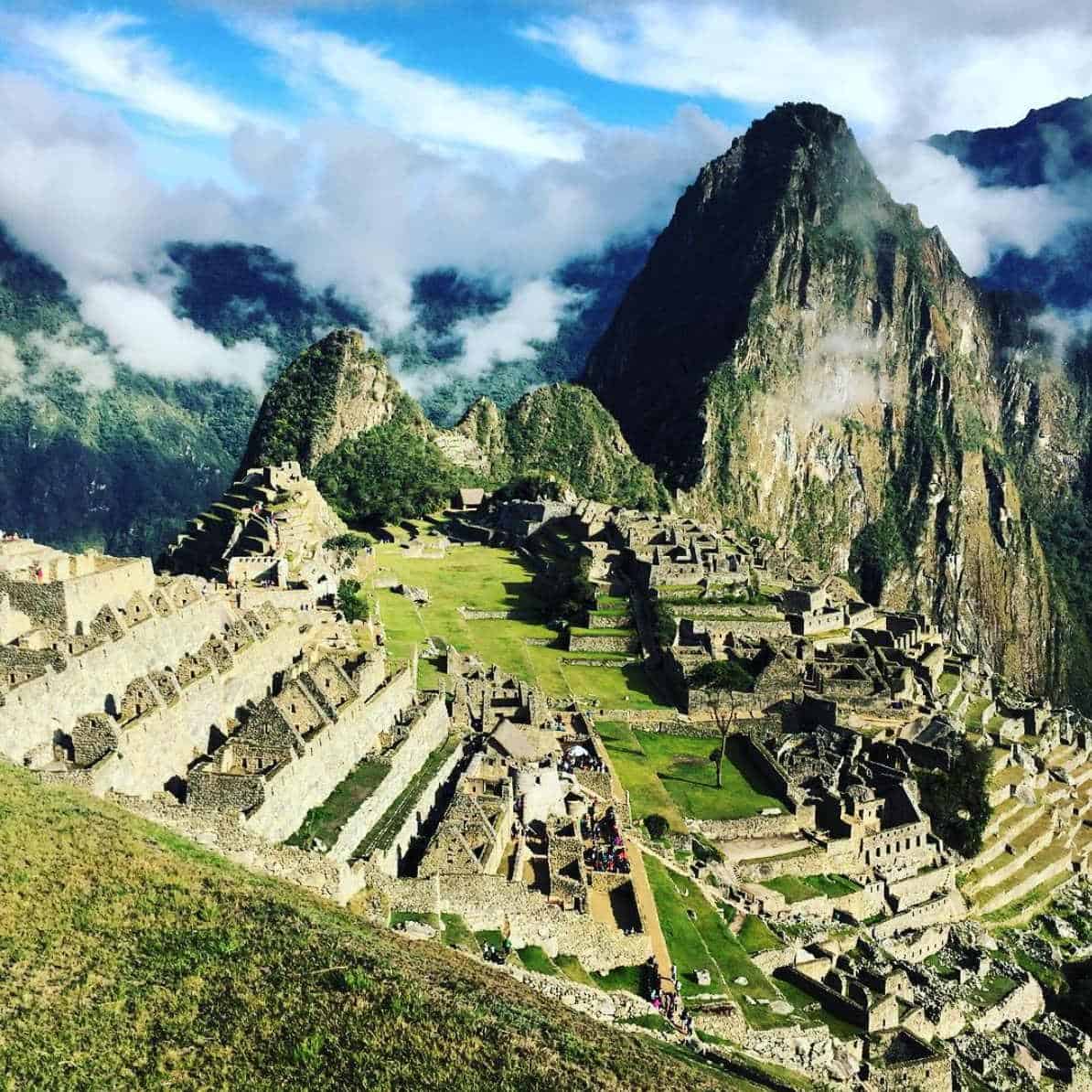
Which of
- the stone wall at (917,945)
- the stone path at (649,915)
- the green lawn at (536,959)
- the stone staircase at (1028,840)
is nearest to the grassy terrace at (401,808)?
the green lawn at (536,959)

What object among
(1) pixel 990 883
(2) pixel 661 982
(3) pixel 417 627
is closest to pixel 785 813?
(1) pixel 990 883

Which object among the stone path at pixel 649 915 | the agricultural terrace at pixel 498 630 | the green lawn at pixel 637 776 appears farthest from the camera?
the agricultural terrace at pixel 498 630

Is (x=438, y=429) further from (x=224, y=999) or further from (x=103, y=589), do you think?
(x=224, y=999)

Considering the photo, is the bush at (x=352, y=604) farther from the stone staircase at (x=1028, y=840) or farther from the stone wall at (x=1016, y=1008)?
the stone wall at (x=1016, y=1008)

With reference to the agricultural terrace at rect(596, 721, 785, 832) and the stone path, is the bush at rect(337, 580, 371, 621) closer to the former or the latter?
the agricultural terrace at rect(596, 721, 785, 832)

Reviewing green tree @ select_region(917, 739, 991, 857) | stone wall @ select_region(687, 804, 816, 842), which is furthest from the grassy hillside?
green tree @ select_region(917, 739, 991, 857)

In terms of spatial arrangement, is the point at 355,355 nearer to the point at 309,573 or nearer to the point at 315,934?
the point at 309,573
